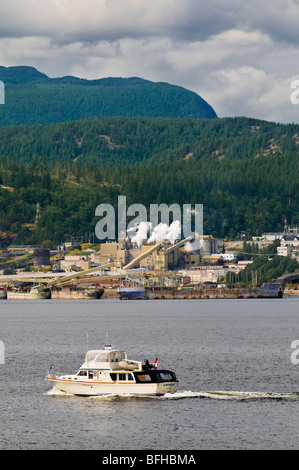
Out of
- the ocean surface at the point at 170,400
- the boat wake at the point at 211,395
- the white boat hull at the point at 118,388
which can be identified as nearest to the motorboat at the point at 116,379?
the white boat hull at the point at 118,388

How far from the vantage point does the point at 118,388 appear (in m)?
71.3

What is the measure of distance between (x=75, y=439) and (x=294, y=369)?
1383 inches

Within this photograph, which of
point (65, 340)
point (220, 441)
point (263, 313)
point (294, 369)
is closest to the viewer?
point (220, 441)

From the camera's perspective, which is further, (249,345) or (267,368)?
(249,345)

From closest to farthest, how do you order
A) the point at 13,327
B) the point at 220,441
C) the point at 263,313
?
the point at 220,441 → the point at 13,327 → the point at 263,313

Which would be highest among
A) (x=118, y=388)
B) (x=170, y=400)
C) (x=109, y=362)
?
(x=109, y=362)

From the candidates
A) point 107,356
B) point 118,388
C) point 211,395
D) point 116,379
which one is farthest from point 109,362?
point 211,395

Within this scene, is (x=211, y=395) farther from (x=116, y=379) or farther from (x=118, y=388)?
(x=116, y=379)

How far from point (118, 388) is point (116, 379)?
0.73 m

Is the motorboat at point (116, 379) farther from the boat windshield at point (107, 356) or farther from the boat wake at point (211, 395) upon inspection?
the boat wake at point (211, 395)

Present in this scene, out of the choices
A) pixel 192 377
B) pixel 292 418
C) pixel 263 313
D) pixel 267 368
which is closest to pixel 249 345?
pixel 267 368

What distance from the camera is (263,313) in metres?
193

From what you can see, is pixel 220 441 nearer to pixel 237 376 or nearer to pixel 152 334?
pixel 237 376

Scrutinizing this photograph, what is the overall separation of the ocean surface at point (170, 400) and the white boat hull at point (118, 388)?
50 centimetres
